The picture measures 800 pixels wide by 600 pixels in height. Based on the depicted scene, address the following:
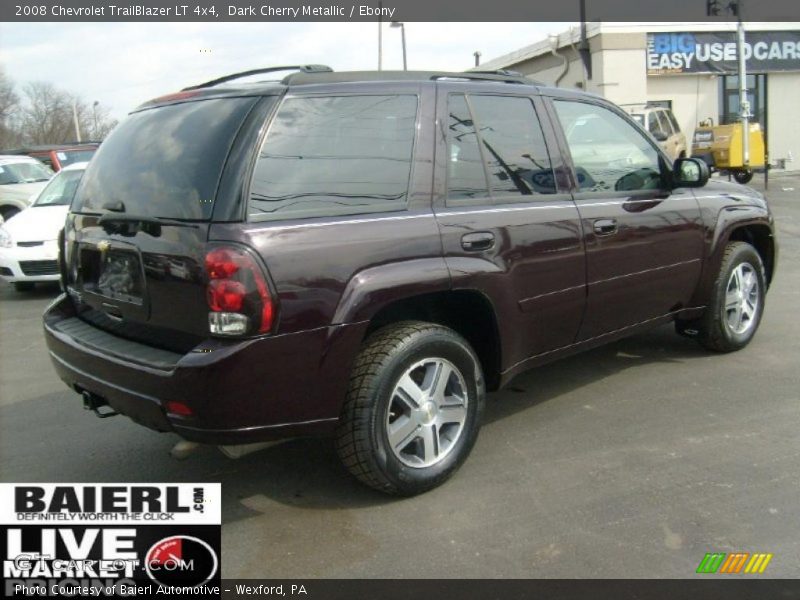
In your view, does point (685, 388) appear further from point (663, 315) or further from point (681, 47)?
point (681, 47)

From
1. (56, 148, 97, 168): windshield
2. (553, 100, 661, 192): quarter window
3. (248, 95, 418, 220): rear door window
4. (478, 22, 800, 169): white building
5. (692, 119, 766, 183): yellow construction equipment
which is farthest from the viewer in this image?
(478, 22, 800, 169): white building

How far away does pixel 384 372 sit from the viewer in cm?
329

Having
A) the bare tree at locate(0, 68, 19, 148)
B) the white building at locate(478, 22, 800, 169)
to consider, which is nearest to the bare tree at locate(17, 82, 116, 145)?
the bare tree at locate(0, 68, 19, 148)

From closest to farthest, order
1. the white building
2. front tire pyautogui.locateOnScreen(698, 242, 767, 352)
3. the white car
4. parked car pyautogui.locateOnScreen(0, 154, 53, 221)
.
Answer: front tire pyautogui.locateOnScreen(698, 242, 767, 352) < the white car < parked car pyautogui.locateOnScreen(0, 154, 53, 221) < the white building

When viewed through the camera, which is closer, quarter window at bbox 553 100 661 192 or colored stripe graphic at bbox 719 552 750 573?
colored stripe graphic at bbox 719 552 750 573

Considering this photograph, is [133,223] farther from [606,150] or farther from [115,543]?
[606,150]

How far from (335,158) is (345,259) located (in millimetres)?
466

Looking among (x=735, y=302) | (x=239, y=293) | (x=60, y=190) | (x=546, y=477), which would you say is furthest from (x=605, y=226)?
(x=60, y=190)

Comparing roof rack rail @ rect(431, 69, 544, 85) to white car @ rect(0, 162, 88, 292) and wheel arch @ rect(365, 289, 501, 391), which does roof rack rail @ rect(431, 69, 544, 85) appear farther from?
white car @ rect(0, 162, 88, 292)

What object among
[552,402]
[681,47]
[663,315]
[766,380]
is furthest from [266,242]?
[681,47]

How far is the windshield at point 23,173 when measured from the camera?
47.3 ft

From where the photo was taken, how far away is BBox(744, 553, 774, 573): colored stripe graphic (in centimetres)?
288

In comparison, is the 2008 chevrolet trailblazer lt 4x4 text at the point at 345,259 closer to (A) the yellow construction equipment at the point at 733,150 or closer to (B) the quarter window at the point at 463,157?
(B) the quarter window at the point at 463,157

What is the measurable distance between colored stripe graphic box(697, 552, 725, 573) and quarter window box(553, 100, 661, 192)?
2071 mm
